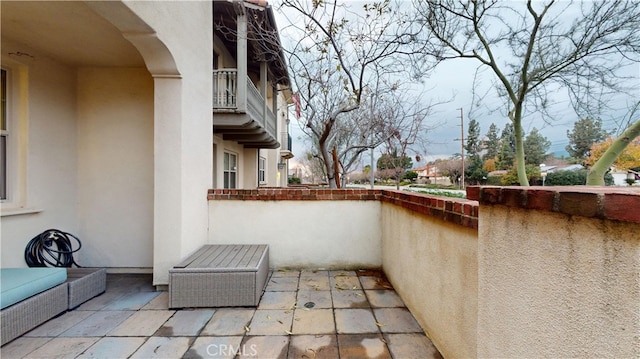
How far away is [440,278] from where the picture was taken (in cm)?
218

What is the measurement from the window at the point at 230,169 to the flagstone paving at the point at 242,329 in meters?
3.97

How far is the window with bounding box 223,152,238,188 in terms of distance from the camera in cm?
707

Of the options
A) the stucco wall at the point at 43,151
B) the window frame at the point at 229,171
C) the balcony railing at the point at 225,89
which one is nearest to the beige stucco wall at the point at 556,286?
the stucco wall at the point at 43,151

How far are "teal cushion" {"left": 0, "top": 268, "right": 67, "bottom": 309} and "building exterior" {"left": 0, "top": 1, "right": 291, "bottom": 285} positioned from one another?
86cm

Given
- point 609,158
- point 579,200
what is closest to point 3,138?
point 579,200

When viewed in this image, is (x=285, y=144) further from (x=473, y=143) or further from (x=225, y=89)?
(x=473, y=143)

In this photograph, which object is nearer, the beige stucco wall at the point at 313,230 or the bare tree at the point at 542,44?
the beige stucco wall at the point at 313,230

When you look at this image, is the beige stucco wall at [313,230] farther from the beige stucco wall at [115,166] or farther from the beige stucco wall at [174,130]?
the beige stucco wall at [115,166]

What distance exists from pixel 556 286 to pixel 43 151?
17.7 feet

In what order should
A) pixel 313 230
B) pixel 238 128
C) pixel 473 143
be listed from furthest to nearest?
pixel 473 143, pixel 238 128, pixel 313 230

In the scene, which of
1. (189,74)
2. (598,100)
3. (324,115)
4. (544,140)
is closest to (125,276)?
(189,74)

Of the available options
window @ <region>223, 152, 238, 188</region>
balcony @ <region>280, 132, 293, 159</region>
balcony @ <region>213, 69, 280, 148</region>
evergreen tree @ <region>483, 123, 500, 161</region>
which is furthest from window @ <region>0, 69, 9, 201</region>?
evergreen tree @ <region>483, 123, 500, 161</region>

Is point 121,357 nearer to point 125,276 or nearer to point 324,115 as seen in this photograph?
point 125,276

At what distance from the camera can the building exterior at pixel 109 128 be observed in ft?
10.0
